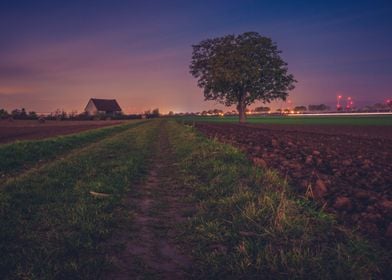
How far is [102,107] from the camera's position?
111812 millimetres

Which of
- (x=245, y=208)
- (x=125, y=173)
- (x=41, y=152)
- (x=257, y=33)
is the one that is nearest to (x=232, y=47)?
(x=257, y=33)

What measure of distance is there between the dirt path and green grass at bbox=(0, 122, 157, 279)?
0.93 feet

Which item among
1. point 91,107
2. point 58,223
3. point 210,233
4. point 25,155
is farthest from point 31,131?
point 91,107

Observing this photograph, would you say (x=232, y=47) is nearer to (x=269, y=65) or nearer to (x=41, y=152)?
(x=269, y=65)

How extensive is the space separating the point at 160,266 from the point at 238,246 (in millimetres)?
1051

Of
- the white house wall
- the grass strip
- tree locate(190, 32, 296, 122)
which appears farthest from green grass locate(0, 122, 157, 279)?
the white house wall

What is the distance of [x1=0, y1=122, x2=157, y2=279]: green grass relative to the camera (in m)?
3.40

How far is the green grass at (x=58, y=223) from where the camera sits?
134 inches

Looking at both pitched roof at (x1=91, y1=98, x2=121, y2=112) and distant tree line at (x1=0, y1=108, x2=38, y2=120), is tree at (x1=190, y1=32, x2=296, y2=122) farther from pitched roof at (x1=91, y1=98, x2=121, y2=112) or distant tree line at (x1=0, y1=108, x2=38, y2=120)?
pitched roof at (x1=91, y1=98, x2=121, y2=112)

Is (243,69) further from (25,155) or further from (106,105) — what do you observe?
(106,105)

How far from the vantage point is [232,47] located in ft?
142

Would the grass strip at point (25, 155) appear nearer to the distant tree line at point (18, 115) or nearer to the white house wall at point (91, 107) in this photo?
the distant tree line at point (18, 115)

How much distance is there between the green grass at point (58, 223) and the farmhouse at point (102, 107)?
336ft

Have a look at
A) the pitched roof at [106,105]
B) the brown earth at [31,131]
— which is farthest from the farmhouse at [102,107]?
the brown earth at [31,131]
